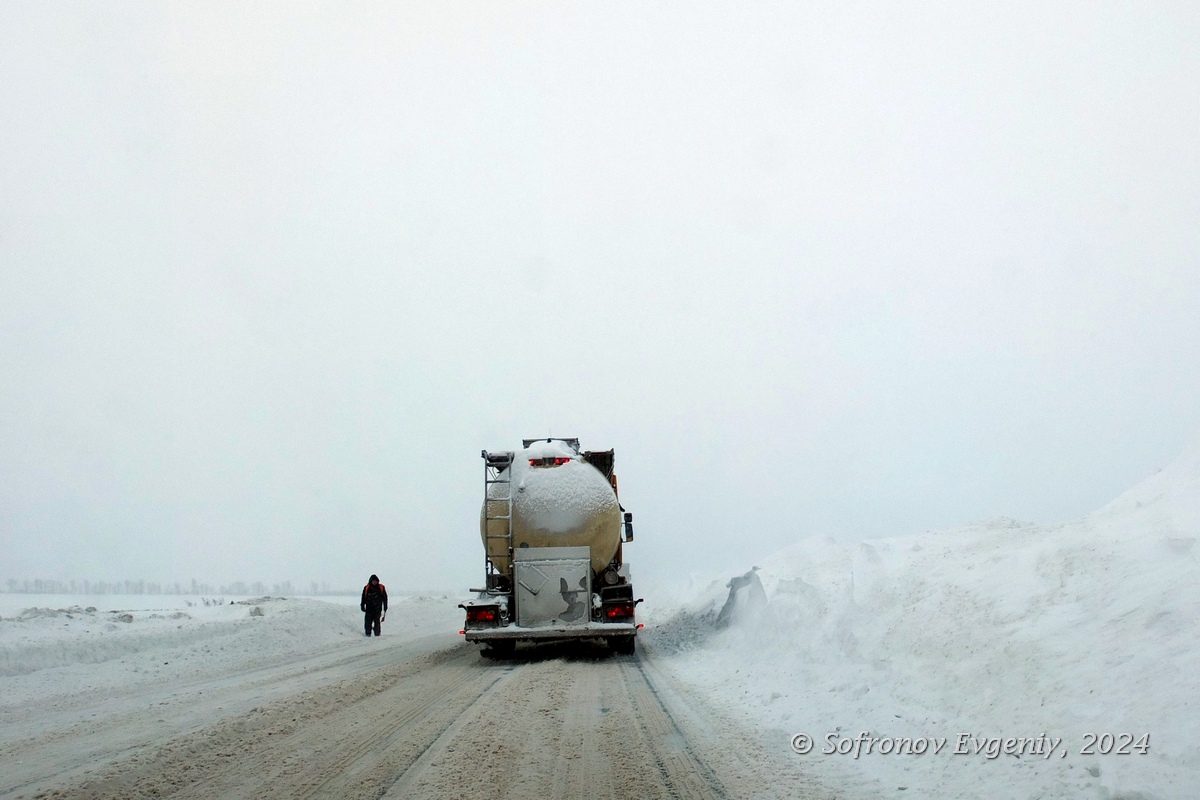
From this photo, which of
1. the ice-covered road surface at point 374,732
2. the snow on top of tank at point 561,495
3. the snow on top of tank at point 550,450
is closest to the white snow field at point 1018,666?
the ice-covered road surface at point 374,732

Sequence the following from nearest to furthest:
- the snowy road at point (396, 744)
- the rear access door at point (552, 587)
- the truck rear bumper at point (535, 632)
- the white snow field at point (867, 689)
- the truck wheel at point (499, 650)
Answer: the white snow field at point (867, 689)
the snowy road at point (396, 744)
the truck rear bumper at point (535, 632)
the rear access door at point (552, 587)
the truck wheel at point (499, 650)

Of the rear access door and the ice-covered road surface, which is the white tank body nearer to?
the rear access door

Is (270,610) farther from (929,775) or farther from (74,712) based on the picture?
(929,775)

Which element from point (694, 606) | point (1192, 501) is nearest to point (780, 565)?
point (694, 606)

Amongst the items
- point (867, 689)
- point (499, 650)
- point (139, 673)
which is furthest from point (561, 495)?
point (139, 673)

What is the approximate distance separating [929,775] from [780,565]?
15565mm

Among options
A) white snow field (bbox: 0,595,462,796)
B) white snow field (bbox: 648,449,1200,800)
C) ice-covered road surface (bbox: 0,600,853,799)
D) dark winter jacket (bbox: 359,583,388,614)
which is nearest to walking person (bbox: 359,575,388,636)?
dark winter jacket (bbox: 359,583,388,614)

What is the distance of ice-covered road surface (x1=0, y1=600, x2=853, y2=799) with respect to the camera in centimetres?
536

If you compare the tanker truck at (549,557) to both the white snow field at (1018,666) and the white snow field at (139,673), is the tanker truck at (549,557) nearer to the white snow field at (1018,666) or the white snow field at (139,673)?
the white snow field at (139,673)

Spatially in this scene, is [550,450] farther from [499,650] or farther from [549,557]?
[499,650]

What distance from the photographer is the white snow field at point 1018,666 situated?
4496 mm

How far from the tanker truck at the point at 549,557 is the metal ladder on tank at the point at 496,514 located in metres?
0.02

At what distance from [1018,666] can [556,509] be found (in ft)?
29.2

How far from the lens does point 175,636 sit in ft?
53.1
